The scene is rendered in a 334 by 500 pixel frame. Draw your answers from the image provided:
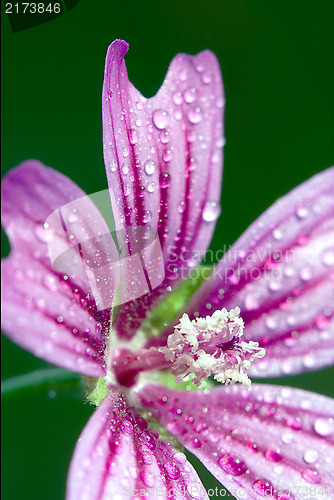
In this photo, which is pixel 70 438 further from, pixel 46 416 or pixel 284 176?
pixel 284 176

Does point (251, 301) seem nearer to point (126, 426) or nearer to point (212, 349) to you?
point (212, 349)

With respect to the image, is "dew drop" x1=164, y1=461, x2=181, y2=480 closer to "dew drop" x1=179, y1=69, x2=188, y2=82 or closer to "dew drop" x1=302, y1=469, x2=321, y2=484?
"dew drop" x1=302, y1=469, x2=321, y2=484

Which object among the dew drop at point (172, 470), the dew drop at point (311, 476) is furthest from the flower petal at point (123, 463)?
the dew drop at point (311, 476)

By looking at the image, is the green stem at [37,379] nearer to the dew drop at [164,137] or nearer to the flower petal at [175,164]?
the flower petal at [175,164]

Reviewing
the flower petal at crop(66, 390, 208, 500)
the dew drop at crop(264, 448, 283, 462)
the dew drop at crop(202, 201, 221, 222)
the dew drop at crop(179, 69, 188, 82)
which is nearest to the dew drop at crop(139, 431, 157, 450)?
the flower petal at crop(66, 390, 208, 500)

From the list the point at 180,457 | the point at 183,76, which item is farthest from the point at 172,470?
the point at 183,76


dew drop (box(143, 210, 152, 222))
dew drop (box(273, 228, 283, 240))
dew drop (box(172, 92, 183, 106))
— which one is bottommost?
dew drop (box(273, 228, 283, 240))

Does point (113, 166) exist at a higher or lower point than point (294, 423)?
higher

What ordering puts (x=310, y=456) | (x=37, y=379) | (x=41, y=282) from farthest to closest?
1. (x=37, y=379)
2. (x=310, y=456)
3. (x=41, y=282)
